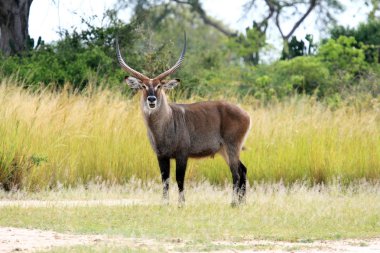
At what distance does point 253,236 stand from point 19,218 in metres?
2.63

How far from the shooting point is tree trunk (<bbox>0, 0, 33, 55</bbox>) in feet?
77.9

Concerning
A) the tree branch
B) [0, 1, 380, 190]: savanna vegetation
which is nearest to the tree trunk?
[0, 1, 380, 190]: savanna vegetation

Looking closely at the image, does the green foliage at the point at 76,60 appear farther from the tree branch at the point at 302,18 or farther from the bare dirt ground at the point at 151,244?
the tree branch at the point at 302,18

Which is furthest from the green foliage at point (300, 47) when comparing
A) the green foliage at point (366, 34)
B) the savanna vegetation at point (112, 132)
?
the savanna vegetation at point (112, 132)

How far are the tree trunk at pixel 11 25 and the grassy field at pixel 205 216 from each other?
10545mm

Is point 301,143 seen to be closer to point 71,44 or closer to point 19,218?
point 19,218

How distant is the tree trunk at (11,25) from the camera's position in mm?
23734

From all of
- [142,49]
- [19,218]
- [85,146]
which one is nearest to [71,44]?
[142,49]

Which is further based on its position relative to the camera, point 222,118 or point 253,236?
point 222,118

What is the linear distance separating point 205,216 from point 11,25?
13919 mm

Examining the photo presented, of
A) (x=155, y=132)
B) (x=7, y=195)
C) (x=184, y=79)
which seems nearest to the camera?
(x=155, y=132)

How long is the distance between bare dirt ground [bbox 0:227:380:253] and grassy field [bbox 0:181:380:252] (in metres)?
0.08

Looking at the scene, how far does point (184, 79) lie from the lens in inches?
846

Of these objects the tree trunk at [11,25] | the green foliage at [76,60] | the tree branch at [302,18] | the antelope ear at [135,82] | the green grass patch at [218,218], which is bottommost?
the green grass patch at [218,218]
